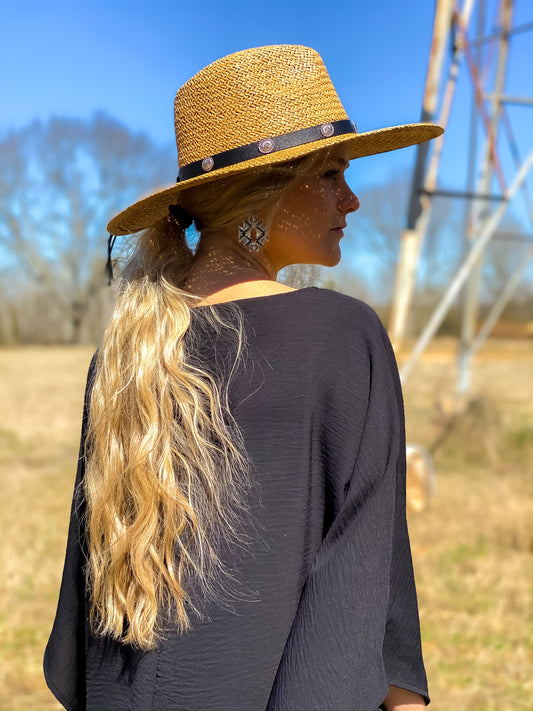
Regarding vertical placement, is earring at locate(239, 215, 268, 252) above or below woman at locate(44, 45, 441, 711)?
above

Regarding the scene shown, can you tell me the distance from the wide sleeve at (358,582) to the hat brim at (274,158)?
31 centimetres

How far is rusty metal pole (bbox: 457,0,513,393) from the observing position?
746 centimetres

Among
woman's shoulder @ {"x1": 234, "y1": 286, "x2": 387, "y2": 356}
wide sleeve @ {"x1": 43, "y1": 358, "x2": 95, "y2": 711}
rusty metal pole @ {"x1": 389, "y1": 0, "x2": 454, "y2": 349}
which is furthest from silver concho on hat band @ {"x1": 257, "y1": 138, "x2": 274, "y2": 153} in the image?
rusty metal pole @ {"x1": 389, "y1": 0, "x2": 454, "y2": 349}

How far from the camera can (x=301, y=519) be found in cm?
102

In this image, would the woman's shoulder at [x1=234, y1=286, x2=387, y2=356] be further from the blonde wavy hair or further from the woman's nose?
the woman's nose

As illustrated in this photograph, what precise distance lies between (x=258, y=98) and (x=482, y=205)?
786cm

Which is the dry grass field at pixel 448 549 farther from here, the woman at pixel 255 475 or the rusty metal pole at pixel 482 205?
the woman at pixel 255 475

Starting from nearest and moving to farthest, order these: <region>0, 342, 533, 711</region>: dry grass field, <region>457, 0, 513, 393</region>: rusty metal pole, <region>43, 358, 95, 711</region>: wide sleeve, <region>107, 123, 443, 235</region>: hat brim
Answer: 1. <region>107, 123, 443, 235</region>: hat brim
2. <region>43, 358, 95, 711</region>: wide sleeve
3. <region>0, 342, 533, 711</region>: dry grass field
4. <region>457, 0, 513, 393</region>: rusty metal pole

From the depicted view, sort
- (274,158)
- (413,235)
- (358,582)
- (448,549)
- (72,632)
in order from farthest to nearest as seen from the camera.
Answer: (413,235) → (448,549) → (72,632) → (274,158) → (358,582)

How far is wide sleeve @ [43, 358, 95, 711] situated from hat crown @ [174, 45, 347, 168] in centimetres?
45

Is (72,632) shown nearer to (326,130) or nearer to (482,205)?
(326,130)

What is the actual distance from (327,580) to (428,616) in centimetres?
280

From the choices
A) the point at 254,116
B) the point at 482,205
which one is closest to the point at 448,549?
the point at 254,116

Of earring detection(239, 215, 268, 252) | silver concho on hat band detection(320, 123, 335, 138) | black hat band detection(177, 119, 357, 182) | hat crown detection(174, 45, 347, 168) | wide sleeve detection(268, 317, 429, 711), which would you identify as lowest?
wide sleeve detection(268, 317, 429, 711)
